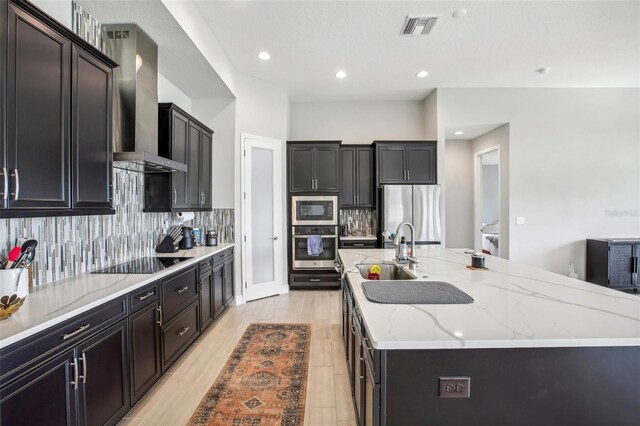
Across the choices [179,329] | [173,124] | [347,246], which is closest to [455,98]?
[347,246]

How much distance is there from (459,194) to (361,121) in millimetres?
2536

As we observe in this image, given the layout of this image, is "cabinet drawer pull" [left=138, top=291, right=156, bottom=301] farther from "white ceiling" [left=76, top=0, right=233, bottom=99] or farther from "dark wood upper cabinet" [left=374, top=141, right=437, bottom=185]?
"dark wood upper cabinet" [left=374, top=141, right=437, bottom=185]

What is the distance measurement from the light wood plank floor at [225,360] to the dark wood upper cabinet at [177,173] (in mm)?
1450

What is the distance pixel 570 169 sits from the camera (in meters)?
4.63

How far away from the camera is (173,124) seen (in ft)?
9.77

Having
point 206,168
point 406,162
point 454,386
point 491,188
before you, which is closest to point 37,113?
point 454,386

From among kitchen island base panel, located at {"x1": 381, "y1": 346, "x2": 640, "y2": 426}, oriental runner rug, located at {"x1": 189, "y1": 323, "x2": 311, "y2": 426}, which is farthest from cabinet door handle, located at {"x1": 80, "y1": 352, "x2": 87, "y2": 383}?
kitchen island base panel, located at {"x1": 381, "y1": 346, "x2": 640, "y2": 426}

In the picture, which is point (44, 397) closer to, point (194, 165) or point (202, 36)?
point (194, 165)

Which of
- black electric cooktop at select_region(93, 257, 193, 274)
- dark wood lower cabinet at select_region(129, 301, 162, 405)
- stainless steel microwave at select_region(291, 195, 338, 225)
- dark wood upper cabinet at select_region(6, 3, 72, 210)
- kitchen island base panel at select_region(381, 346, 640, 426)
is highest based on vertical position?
dark wood upper cabinet at select_region(6, 3, 72, 210)

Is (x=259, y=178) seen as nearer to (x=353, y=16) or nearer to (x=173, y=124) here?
(x=173, y=124)

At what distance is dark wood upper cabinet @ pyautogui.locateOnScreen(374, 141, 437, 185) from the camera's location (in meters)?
4.75

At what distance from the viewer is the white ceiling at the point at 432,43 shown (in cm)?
282

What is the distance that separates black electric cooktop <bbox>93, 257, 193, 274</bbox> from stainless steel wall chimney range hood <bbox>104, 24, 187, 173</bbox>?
85 centimetres

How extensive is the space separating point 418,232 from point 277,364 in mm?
2938
